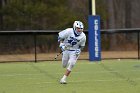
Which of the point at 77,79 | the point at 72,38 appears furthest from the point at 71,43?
the point at 77,79

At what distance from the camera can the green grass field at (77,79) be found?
14.2 meters

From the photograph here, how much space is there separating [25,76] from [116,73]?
2.99 meters

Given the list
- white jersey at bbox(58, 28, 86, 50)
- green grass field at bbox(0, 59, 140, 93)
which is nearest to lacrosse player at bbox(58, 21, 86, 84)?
white jersey at bbox(58, 28, 86, 50)

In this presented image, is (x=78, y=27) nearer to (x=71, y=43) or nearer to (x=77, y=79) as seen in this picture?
(x=71, y=43)

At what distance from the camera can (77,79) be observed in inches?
661

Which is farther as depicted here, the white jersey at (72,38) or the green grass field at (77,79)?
the white jersey at (72,38)

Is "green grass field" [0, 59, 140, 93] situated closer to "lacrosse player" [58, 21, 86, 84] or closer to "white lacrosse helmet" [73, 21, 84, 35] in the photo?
"lacrosse player" [58, 21, 86, 84]

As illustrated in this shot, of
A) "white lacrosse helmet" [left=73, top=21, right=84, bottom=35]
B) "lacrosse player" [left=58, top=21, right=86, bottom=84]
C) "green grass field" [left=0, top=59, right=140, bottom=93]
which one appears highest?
"white lacrosse helmet" [left=73, top=21, right=84, bottom=35]

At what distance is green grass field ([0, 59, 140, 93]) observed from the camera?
46.6ft

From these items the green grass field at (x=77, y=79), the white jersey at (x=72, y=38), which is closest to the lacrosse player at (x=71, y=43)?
the white jersey at (x=72, y=38)

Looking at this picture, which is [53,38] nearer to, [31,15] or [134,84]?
[31,15]

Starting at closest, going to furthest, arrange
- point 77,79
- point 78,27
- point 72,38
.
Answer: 1. point 78,27
2. point 72,38
3. point 77,79

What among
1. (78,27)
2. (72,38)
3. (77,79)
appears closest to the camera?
(78,27)

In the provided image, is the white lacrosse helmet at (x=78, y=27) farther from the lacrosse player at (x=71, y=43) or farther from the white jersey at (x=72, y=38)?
the white jersey at (x=72, y=38)
